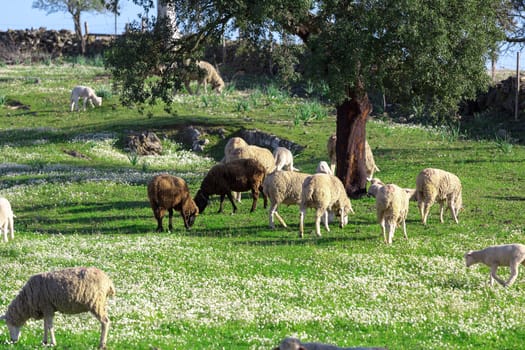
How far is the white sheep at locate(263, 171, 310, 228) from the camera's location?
22.2m

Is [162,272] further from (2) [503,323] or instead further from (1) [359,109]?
(1) [359,109]

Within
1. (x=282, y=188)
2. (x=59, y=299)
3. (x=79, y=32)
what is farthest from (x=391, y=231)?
(x=79, y=32)

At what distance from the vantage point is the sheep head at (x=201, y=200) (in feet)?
79.8

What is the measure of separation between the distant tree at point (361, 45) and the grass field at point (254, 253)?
3535mm

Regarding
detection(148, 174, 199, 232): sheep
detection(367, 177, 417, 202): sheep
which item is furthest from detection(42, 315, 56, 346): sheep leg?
detection(367, 177, 417, 202): sheep

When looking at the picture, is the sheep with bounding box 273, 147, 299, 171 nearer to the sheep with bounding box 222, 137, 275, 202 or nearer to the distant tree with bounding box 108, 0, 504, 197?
the sheep with bounding box 222, 137, 275, 202

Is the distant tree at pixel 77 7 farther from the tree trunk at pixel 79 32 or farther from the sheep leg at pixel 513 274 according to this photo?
the sheep leg at pixel 513 274

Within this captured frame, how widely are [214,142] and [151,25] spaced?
11.2 metres

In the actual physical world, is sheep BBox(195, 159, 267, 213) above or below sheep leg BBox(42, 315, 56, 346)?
above

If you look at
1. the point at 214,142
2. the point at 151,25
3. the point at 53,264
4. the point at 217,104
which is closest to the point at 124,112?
the point at 217,104

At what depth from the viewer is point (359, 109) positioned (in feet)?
88.0

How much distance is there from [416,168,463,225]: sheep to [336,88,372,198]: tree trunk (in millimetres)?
4129

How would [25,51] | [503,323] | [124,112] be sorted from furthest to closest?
[25,51]
[124,112]
[503,323]

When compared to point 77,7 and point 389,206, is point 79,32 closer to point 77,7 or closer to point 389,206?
point 77,7
